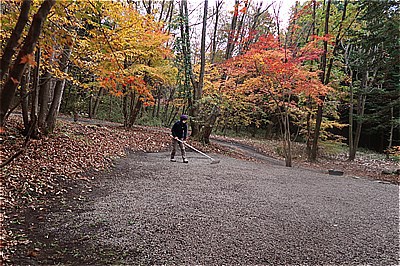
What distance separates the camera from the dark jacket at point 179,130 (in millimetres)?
8023

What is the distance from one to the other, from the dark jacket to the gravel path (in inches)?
81.6

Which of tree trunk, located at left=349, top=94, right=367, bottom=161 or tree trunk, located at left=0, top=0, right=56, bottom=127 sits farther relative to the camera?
tree trunk, located at left=349, top=94, right=367, bottom=161

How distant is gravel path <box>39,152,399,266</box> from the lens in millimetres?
2871

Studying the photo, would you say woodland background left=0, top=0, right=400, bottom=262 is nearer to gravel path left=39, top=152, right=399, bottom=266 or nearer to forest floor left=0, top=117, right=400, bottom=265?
forest floor left=0, top=117, right=400, bottom=265

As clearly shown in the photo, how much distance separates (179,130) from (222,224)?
15.4 ft

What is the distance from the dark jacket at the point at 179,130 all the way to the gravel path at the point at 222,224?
207 centimetres

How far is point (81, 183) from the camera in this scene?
5.29 meters

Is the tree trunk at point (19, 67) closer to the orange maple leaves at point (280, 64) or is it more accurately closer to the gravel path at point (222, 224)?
the gravel path at point (222, 224)

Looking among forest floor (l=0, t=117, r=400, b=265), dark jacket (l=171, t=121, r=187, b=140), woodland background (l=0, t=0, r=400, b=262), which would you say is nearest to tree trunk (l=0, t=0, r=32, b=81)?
woodland background (l=0, t=0, r=400, b=262)

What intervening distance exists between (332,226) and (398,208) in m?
2.27

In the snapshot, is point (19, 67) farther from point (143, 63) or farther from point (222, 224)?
point (143, 63)

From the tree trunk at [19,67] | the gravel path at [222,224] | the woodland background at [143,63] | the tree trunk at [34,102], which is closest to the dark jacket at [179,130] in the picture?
the woodland background at [143,63]

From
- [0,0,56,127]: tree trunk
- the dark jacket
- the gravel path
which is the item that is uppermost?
[0,0,56,127]: tree trunk

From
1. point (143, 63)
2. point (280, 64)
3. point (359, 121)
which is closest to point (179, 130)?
point (280, 64)
